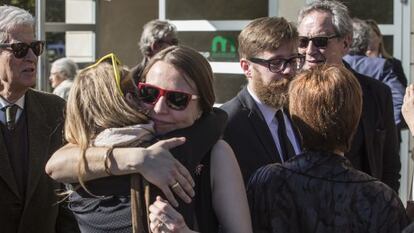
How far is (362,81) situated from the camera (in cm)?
394

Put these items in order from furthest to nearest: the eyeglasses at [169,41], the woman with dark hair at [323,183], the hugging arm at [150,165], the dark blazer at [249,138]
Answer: the eyeglasses at [169,41]
the dark blazer at [249,138]
the woman with dark hair at [323,183]
the hugging arm at [150,165]

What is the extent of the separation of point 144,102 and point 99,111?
0.57ft

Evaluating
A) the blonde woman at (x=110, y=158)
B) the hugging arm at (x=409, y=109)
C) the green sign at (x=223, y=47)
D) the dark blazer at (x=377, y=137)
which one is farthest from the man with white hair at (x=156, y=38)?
the blonde woman at (x=110, y=158)

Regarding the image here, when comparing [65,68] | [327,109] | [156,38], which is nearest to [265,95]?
[327,109]

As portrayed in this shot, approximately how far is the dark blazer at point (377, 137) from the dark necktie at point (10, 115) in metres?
1.67

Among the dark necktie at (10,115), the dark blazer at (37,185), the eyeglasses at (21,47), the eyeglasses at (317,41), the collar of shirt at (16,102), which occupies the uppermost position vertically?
the eyeglasses at (317,41)

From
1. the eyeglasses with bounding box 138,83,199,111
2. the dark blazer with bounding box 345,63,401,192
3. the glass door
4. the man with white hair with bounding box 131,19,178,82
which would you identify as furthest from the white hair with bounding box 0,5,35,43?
the glass door

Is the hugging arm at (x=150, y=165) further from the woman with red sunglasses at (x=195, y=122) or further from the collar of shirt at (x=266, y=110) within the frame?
the collar of shirt at (x=266, y=110)

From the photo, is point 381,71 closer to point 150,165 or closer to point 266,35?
point 266,35

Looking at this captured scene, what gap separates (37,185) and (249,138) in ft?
3.27

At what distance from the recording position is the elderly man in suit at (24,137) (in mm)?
3203

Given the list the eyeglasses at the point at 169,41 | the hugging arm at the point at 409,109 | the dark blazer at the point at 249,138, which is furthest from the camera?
the eyeglasses at the point at 169,41

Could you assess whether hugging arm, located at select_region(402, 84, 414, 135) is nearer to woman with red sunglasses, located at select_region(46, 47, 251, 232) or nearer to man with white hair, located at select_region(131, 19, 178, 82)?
A: woman with red sunglasses, located at select_region(46, 47, 251, 232)

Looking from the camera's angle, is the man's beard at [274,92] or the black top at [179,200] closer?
the black top at [179,200]
